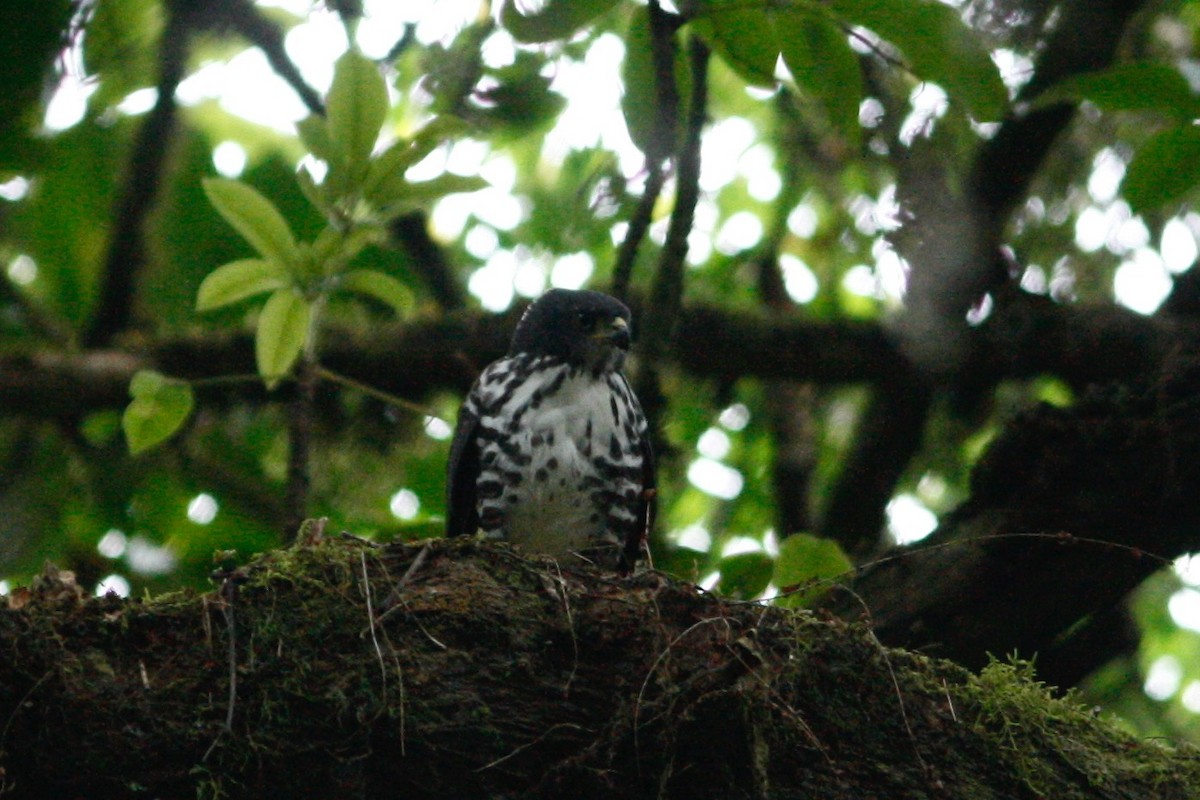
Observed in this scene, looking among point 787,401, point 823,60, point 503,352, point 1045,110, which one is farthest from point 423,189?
point 787,401

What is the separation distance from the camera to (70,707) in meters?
2.41

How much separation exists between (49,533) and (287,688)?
2884mm

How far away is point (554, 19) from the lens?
9.70 ft

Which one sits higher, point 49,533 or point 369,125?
point 49,533

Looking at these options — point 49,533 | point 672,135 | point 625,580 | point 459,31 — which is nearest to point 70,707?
point 625,580

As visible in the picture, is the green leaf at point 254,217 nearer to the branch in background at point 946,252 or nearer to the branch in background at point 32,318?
the branch in background at point 946,252

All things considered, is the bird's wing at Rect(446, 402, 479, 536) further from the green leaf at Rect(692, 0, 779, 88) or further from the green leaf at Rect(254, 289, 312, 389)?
the green leaf at Rect(692, 0, 779, 88)

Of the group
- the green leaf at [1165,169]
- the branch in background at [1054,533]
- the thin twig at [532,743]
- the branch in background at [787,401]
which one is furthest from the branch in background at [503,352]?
the thin twig at [532,743]

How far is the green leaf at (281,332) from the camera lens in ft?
11.4

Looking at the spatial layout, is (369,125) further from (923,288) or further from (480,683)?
(923,288)

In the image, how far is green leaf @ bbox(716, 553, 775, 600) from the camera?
11.4 ft

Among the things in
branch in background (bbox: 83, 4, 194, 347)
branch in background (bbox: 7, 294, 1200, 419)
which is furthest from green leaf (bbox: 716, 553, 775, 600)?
branch in background (bbox: 83, 4, 194, 347)

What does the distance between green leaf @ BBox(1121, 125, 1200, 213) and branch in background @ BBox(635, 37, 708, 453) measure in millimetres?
1061

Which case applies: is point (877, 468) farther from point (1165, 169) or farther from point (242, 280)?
point (242, 280)
